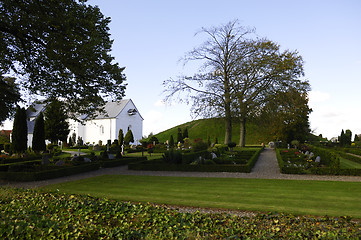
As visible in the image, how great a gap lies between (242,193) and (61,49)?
856 cm

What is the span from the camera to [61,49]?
10453mm

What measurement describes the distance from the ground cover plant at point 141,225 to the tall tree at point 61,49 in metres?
7.30

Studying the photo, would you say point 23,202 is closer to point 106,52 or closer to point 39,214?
point 39,214

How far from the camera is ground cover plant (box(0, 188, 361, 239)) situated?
12.5 ft

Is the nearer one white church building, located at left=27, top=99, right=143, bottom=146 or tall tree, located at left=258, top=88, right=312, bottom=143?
tall tree, located at left=258, top=88, right=312, bottom=143

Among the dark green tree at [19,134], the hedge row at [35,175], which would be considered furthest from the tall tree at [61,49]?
the dark green tree at [19,134]

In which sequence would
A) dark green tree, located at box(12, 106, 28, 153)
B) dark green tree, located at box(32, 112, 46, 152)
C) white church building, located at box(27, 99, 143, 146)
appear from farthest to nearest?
white church building, located at box(27, 99, 143, 146) < dark green tree, located at box(32, 112, 46, 152) < dark green tree, located at box(12, 106, 28, 153)

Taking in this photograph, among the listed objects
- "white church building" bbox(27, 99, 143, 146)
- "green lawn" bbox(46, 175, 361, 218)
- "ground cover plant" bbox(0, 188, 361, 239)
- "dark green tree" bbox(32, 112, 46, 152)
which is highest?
"white church building" bbox(27, 99, 143, 146)

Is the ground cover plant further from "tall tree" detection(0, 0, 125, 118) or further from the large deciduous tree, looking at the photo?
the large deciduous tree

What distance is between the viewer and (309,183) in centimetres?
965

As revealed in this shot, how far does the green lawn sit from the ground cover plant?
1.65 meters

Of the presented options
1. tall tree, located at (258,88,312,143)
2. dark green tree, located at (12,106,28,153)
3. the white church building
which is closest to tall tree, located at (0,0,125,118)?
dark green tree, located at (12,106,28,153)

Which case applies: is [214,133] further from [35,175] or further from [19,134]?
[35,175]

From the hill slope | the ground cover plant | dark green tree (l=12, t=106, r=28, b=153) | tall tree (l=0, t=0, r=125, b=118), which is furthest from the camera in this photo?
the hill slope
